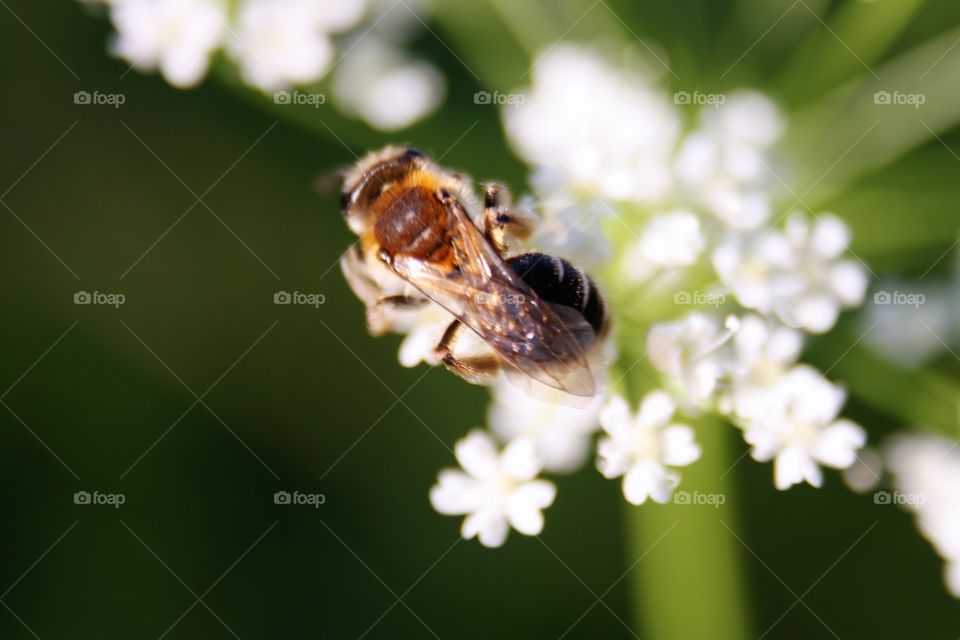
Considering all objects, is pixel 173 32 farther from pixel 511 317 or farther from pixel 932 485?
pixel 932 485

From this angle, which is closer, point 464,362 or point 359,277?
point 464,362

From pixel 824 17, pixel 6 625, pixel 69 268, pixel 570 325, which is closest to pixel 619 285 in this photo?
pixel 570 325

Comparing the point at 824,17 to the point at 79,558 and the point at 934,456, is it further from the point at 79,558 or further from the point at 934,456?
the point at 79,558

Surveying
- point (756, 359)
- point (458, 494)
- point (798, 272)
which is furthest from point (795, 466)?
point (458, 494)

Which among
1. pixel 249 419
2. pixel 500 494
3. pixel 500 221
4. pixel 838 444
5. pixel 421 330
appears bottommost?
pixel 249 419

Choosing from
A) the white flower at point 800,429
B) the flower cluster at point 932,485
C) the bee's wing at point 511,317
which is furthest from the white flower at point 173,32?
the flower cluster at point 932,485

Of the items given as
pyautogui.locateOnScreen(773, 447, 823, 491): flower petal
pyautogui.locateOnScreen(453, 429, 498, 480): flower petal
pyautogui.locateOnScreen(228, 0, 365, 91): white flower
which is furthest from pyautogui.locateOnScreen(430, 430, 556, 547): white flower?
pyautogui.locateOnScreen(228, 0, 365, 91): white flower
